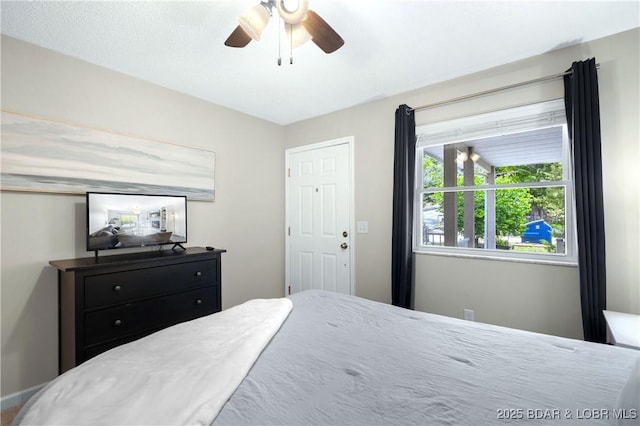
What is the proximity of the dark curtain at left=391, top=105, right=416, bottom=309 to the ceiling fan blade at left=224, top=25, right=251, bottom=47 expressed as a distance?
1.64 metres

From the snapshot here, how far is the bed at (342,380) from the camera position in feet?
2.73

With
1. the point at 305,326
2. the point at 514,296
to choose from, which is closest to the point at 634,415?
the point at 305,326

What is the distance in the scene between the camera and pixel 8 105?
1.97 meters

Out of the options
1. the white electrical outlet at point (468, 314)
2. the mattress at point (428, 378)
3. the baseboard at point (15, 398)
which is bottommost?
the baseboard at point (15, 398)

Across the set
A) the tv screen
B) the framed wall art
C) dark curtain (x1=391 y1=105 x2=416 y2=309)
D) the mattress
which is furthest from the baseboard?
dark curtain (x1=391 y1=105 x2=416 y2=309)

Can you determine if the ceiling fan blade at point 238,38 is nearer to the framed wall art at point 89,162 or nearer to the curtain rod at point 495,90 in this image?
the framed wall art at point 89,162

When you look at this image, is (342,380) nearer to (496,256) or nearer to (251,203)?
(496,256)

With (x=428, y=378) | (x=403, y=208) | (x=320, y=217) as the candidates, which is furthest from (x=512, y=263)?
(x=320, y=217)

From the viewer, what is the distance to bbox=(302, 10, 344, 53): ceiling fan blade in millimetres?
1556

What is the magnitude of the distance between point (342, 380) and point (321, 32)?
5.50ft

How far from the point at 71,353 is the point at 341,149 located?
286 cm

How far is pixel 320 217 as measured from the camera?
11.7ft

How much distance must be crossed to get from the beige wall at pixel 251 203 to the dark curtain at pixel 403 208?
148 mm

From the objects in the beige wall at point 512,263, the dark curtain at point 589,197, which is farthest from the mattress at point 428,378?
the beige wall at point 512,263
